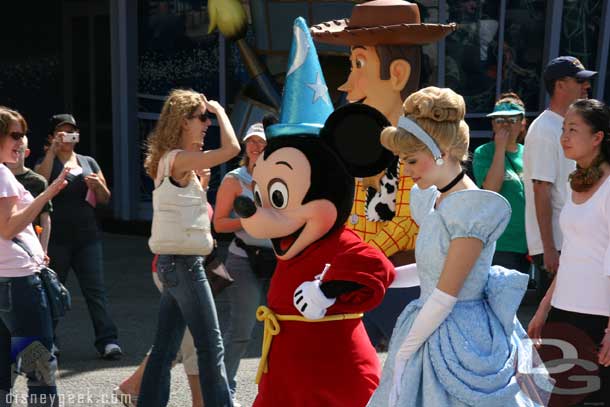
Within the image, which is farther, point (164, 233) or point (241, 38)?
point (241, 38)

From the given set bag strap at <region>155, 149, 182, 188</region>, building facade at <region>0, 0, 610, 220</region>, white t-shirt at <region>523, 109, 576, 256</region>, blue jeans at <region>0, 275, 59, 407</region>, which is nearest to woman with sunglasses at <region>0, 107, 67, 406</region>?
blue jeans at <region>0, 275, 59, 407</region>

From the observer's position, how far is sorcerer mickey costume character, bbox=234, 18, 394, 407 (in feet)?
12.1

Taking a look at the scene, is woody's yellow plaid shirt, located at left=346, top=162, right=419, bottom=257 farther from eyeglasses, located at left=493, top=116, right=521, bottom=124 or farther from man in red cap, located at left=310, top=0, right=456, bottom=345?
eyeglasses, located at left=493, top=116, right=521, bottom=124

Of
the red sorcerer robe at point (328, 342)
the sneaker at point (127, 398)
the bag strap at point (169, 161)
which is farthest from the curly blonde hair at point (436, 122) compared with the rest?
the sneaker at point (127, 398)

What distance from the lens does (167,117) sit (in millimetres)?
4969

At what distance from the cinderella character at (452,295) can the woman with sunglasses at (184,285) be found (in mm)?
1466

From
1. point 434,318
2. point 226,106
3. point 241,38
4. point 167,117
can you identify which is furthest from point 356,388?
point 226,106

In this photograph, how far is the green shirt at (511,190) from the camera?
21.8 feet

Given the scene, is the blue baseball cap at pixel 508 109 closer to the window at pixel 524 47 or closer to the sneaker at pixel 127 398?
the sneaker at pixel 127 398

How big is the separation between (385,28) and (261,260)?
1.53 meters

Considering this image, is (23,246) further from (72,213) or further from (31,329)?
(72,213)

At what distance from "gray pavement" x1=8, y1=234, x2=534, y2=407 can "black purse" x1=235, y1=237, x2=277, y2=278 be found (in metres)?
0.76

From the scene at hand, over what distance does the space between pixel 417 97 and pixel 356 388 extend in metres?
1.12

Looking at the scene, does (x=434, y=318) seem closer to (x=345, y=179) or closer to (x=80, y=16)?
(x=345, y=179)
